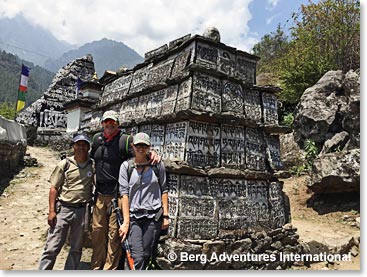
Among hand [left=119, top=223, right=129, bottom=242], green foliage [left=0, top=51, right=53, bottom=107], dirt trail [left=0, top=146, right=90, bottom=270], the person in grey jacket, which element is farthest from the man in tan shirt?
green foliage [left=0, top=51, right=53, bottom=107]

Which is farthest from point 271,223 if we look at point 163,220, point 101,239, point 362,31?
point 362,31

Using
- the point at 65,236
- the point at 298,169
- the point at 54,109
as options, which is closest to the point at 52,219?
the point at 65,236

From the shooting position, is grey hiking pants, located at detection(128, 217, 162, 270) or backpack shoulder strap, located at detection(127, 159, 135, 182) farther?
backpack shoulder strap, located at detection(127, 159, 135, 182)

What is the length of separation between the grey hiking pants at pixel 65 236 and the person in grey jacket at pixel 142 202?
2.20 feet

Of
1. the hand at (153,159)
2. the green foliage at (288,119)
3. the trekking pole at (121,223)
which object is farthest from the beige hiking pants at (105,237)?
the green foliage at (288,119)

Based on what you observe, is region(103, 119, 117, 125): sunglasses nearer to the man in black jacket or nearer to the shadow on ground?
the man in black jacket

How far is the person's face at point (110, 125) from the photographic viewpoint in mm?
3719

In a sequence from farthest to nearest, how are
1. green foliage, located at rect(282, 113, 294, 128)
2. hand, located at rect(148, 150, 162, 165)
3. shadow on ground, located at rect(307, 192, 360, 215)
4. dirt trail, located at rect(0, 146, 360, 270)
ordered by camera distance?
green foliage, located at rect(282, 113, 294, 128), shadow on ground, located at rect(307, 192, 360, 215), dirt trail, located at rect(0, 146, 360, 270), hand, located at rect(148, 150, 162, 165)

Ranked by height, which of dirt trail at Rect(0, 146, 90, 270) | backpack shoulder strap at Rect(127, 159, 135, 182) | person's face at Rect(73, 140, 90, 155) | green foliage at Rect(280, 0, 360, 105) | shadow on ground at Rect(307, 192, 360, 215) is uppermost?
green foliage at Rect(280, 0, 360, 105)

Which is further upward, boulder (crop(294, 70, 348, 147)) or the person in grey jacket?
boulder (crop(294, 70, 348, 147))

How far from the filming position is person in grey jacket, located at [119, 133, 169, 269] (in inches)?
128

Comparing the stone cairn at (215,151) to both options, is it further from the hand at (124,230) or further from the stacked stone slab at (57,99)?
the stacked stone slab at (57,99)

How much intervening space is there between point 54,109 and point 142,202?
13851mm

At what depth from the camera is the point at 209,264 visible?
379 centimetres
